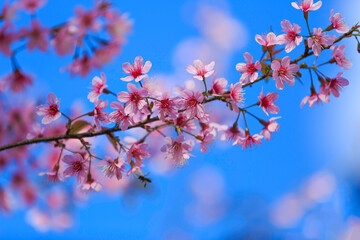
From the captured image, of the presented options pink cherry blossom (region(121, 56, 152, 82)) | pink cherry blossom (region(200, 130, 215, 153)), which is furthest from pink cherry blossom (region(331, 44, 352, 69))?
pink cherry blossom (region(121, 56, 152, 82))

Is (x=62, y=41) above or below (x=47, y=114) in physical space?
above

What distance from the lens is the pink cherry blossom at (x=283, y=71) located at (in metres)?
0.99

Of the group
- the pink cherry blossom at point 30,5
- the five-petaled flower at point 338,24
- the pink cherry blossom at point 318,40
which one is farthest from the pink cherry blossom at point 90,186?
the pink cherry blossom at point 30,5

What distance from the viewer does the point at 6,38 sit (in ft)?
6.24

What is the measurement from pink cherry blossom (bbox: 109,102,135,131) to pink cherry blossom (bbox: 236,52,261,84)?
371 mm

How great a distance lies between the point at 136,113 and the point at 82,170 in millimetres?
322

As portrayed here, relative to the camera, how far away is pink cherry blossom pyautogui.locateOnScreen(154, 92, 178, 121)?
0.99 m

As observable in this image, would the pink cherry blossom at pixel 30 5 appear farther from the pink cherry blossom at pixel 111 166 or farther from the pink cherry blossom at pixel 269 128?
the pink cherry blossom at pixel 269 128

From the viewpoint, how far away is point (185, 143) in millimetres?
1049

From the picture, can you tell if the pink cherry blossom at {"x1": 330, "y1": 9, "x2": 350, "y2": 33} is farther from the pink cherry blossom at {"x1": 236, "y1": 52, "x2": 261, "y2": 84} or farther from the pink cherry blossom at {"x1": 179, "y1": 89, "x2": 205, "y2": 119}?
the pink cherry blossom at {"x1": 179, "y1": 89, "x2": 205, "y2": 119}

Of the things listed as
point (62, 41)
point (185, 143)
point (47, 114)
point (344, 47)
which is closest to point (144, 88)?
point (185, 143)

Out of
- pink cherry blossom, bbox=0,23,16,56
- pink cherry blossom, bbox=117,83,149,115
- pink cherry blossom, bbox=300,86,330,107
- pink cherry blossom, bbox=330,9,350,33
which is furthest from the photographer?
pink cherry blossom, bbox=0,23,16,56

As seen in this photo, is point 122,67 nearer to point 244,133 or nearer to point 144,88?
point 144,88

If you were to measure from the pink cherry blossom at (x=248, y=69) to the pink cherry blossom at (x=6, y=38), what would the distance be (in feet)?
4.65
